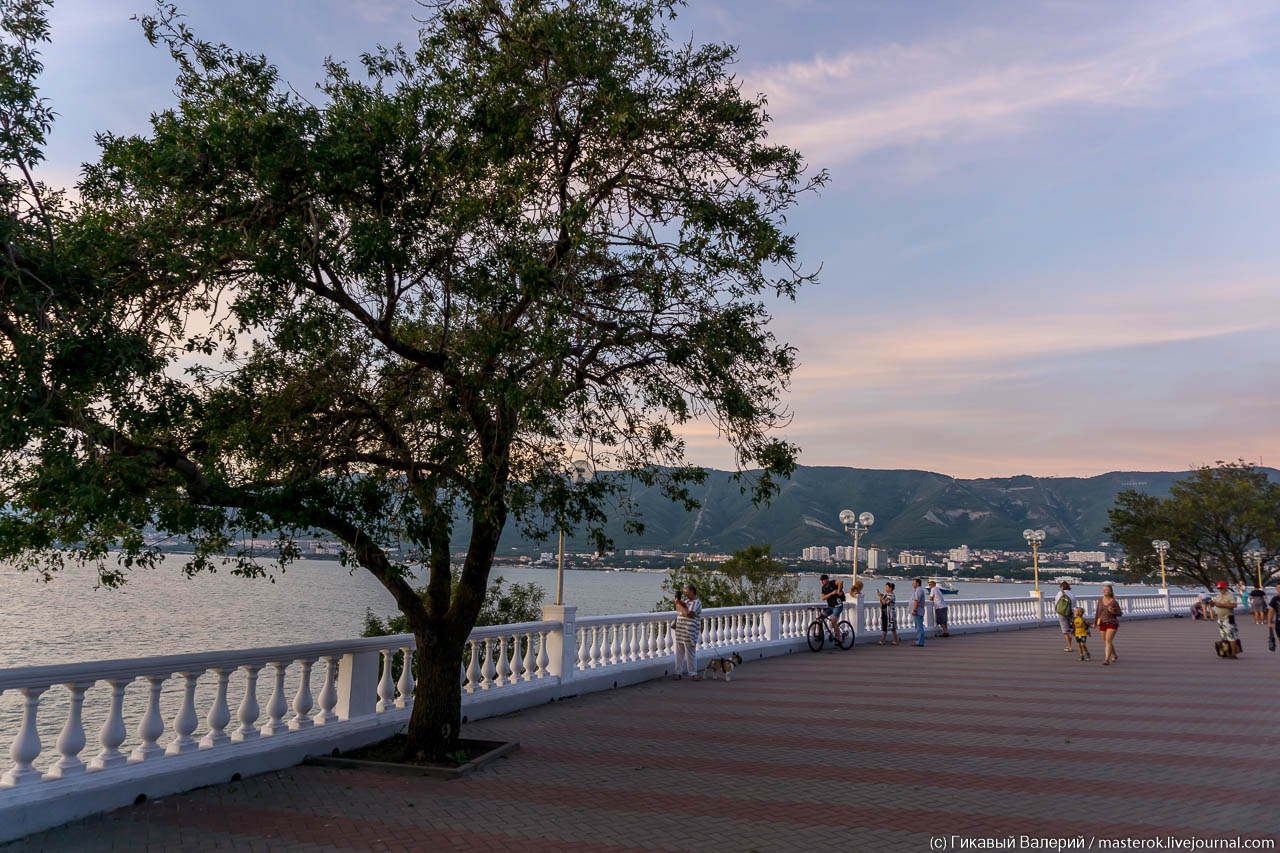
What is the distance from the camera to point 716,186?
10.1m

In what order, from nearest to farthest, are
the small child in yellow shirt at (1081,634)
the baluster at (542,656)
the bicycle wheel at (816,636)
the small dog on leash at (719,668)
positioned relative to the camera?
the baluster at (542,656) → the small dog on leash at (719,668) → the small child in yellow shirt at (1081,634) → the bicycle wheel at (816,636)

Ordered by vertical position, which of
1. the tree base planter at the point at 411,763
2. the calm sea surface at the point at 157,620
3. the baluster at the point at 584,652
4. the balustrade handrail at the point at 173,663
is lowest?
the calm sea surface at the point at 157,620

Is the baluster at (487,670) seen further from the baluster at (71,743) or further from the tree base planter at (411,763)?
the baluster at (71,743)

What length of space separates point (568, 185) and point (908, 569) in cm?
12908

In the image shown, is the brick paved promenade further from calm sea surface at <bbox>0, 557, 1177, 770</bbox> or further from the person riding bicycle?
the person riding bicycle

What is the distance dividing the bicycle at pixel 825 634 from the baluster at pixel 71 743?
19.2 m

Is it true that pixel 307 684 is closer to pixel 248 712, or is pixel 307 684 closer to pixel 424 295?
pixel 248 712

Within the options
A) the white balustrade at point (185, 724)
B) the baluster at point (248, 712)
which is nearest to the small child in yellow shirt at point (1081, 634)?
the baluster at point (248, 712)

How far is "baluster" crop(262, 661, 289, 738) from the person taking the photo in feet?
29.5

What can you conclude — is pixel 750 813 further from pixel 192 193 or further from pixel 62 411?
pixel 192 193

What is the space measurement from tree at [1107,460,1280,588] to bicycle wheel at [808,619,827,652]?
2031 inches

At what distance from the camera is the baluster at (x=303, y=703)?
9281mm

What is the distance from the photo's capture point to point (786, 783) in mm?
8672

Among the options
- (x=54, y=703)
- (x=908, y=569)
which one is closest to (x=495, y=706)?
(x=54, y=703)
